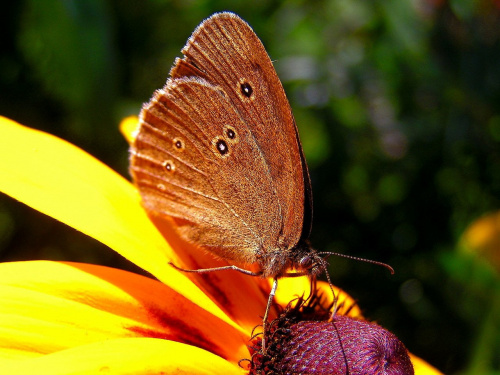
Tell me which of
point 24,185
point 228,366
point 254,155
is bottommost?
point 228,366

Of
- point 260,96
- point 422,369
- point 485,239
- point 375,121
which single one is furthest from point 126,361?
point 375,121

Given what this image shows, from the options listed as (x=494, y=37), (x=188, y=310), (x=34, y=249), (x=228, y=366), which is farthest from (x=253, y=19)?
(x=228, y=366)

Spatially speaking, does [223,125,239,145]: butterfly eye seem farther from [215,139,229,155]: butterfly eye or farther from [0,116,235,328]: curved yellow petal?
[0,116,235,328]: curved yellow petal

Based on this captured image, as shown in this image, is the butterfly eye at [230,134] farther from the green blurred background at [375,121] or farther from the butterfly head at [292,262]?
the green blurred background at [375,121]

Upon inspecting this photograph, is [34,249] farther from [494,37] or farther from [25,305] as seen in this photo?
[494,37]

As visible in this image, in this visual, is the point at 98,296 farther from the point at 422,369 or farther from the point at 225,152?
the point at 422,369

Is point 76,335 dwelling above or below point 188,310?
below

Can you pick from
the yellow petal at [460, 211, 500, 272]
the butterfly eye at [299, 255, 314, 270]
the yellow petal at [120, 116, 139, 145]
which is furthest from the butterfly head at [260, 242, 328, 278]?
the yellow petal at [460, 211, 500, 272]
